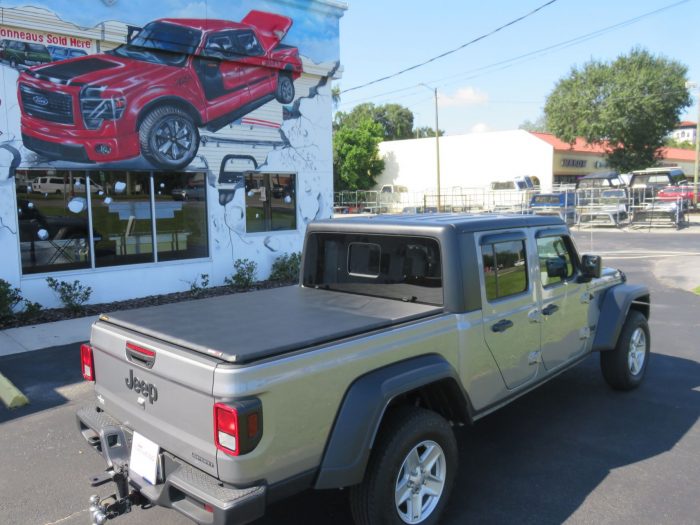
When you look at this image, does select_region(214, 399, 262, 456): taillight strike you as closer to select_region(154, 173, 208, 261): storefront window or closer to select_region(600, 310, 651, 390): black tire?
select_region(600, 310, 651, 390): black tire

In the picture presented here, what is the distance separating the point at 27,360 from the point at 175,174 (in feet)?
15.5

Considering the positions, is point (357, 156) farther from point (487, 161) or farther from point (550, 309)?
point (550, 309)

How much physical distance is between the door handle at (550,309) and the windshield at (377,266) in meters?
1.10

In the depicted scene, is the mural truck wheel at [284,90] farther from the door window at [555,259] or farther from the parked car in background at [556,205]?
the parked car in background at [556,205]

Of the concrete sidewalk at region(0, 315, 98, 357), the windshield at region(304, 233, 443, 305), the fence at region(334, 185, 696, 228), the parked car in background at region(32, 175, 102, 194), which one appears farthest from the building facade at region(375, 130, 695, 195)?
the windshield at region(304, 233, 443, 305)

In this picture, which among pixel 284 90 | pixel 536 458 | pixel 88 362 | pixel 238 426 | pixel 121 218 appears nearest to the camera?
pixel 238 426

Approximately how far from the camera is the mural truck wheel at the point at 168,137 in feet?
32.7

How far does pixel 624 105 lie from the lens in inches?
1646

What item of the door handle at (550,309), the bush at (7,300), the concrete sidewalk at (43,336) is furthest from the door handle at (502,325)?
the bush at (7,300)

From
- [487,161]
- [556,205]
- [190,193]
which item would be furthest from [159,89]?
[487,161]

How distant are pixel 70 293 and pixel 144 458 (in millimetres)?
6993

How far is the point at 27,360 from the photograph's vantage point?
22.0 feet

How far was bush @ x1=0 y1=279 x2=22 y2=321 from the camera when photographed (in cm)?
814

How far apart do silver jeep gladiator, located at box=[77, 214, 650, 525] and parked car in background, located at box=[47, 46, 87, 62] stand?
22.2ft
